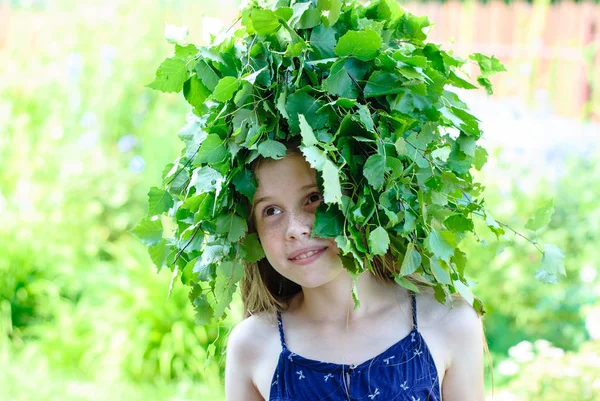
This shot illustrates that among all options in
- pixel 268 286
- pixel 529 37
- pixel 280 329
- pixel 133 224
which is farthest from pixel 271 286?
pixel 529 37

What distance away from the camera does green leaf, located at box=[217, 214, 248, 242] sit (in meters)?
1.75

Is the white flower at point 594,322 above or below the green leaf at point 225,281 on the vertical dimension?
below

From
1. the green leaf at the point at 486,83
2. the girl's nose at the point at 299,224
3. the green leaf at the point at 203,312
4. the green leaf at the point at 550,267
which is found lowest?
the green leaf at the point at 203,312

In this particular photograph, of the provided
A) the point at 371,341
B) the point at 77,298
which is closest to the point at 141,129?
the point at 77,298

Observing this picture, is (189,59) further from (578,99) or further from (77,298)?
(578,99)

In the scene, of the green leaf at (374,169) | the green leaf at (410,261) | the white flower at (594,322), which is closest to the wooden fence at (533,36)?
the white flower at (594,322)

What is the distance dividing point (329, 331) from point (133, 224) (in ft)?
12.4

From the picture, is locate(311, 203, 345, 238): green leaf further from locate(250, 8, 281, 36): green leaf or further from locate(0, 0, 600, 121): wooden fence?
locate(0, 0, 600, 121): wooden fence

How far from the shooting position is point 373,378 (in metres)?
1.90

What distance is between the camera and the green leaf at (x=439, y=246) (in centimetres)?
165

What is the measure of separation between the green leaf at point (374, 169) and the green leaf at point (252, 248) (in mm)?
414

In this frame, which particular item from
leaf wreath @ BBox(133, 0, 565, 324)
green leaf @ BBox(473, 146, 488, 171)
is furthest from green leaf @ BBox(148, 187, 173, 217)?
green leaf @ BBox(473, 146, 488, 171)

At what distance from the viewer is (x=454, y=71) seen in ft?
5.96

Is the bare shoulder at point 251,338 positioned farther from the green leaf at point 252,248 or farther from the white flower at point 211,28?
the white flower at point 211,28
